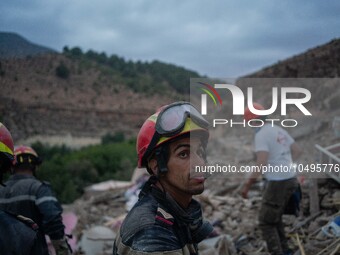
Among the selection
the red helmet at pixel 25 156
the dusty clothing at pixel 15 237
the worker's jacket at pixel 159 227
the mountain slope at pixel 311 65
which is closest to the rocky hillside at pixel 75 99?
the mountain slope at pixel 311 65

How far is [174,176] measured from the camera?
6.73 ft

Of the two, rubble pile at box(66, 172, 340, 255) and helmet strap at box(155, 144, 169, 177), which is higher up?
helmet strap at box(155, 144, 169, 177)

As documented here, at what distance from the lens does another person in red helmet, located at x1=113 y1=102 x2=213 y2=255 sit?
6.12ft

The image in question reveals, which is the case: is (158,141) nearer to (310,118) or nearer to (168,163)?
→ (168,163)

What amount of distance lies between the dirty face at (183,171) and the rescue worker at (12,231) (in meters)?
0.79

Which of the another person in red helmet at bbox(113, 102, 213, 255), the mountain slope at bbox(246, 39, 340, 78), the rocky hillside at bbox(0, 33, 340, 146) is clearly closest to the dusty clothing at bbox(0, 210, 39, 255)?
the another person in red helmet at bbox(113, 102, 213, 255)

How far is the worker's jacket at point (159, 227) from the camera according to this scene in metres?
1.70

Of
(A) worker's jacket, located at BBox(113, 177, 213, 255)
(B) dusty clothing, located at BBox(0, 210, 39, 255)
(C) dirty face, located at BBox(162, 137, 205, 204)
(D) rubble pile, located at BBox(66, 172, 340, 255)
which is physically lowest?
(D) rubble pile, located at BBox(66, 172, 340, 255)

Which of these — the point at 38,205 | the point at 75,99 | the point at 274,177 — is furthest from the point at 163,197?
the point at 75,99

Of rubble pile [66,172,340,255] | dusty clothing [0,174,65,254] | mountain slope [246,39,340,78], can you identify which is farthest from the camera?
Answer: mountain slope [246,39,340,78]

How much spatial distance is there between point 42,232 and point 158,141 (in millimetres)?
2152

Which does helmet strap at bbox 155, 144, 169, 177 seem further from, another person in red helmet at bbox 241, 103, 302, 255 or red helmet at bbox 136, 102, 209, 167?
another person in red helmet at bbox 241, 103, 302, 255

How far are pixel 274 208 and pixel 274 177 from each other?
0.41 m

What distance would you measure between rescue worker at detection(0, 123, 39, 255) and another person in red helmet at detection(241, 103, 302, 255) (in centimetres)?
319
